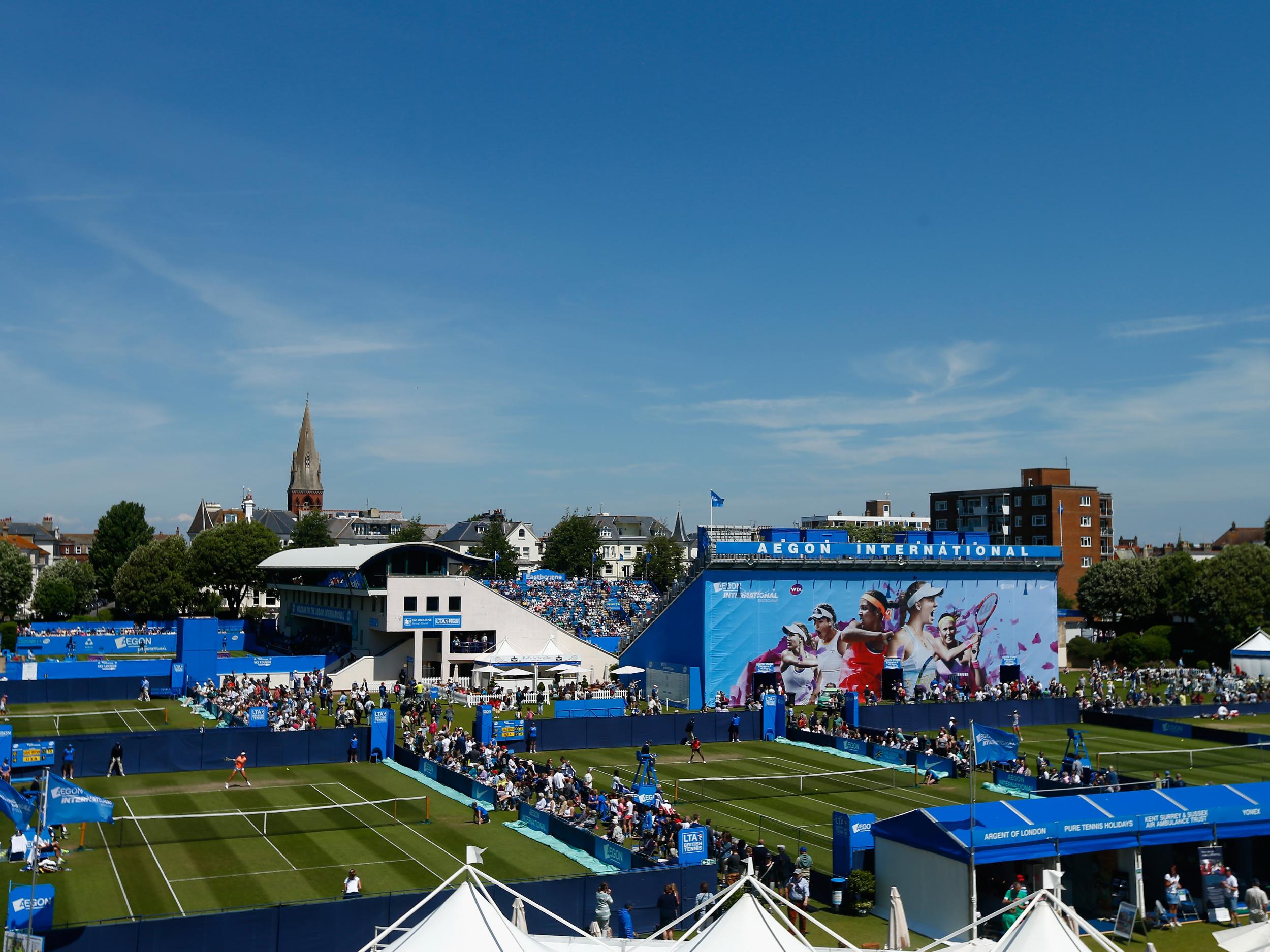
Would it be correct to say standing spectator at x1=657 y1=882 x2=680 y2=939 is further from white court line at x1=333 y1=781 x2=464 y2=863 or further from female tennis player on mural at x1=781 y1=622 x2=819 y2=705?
female tennis player on mural at x1=781 y1=622 x2=819 y2=705

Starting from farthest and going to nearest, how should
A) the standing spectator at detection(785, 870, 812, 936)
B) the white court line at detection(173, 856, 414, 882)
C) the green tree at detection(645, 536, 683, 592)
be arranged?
the green tree at detection(645, 536, 683, 592) < the white court line at detection(173, 856, 414, 882) < the standing spectator at detection(785, 870, 812, 936)

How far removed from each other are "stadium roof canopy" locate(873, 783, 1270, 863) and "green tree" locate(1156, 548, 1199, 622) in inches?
2643

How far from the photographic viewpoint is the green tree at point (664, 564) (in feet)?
435

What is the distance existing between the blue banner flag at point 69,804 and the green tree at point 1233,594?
75147 millimetres

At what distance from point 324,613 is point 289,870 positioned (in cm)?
5071

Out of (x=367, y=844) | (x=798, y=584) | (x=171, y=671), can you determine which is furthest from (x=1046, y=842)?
(x=171, y=671)

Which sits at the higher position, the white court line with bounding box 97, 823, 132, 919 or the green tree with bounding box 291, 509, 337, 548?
the green tree with bounding box 291, 509, 337, 548

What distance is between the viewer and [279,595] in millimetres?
91000

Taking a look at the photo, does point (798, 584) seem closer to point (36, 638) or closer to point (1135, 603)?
point (1135, 603)

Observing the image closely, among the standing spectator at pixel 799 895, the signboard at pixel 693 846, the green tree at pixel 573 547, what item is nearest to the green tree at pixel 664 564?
the green tree at pixel 573 547

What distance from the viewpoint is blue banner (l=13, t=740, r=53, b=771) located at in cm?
3584

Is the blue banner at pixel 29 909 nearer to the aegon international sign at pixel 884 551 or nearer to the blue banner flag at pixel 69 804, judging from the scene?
the blue banner flag at pixel 69 804

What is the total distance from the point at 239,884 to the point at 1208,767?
35676 mm

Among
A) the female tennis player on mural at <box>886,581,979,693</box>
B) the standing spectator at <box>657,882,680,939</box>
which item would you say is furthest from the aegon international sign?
the standing spectator at <box>657,882,680,939</box>
